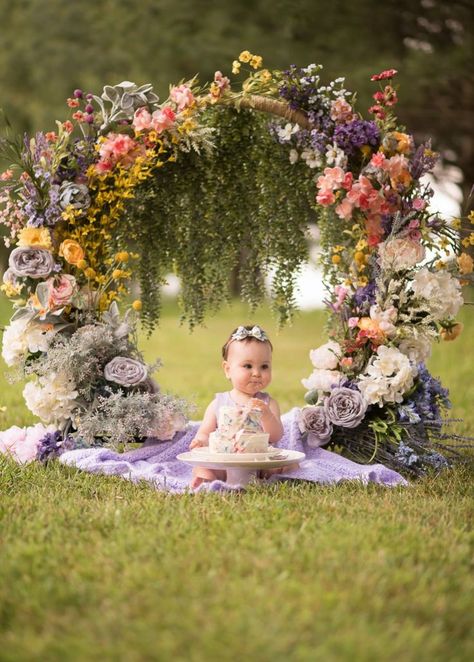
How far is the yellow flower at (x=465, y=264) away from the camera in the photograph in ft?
16.0

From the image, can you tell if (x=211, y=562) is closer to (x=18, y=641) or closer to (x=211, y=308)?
(x=18, y=641)

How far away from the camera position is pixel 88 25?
55.6ft

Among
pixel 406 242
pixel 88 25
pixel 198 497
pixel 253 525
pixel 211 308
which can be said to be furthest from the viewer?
pixel 88 25

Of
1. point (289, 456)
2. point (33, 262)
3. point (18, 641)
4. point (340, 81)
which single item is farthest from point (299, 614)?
point (340, 81)

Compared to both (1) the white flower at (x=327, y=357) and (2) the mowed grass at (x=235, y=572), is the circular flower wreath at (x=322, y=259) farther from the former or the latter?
(2) the mowed grass at (x=235, y=572)

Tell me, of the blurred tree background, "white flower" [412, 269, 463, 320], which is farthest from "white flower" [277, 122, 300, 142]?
the blurred tree background

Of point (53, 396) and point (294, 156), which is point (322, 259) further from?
point (53, 396)

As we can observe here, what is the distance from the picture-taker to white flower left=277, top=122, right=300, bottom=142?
16.8ft

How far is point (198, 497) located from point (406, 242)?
1.87 metres

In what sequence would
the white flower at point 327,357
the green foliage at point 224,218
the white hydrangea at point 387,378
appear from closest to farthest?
the white hydrangea at point 387,378, the white flower at point 327,357, the green foliage at point 224,218

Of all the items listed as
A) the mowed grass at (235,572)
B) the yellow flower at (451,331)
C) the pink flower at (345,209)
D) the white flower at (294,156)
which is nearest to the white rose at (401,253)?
the pink flower at (345,209)

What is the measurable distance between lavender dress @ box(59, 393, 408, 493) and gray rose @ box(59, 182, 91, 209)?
4.30 ft

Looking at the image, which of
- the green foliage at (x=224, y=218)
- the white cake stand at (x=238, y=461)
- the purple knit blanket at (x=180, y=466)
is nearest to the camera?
the white cake stand at (x=238, y=461)

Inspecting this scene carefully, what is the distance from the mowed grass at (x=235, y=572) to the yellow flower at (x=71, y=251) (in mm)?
1248
